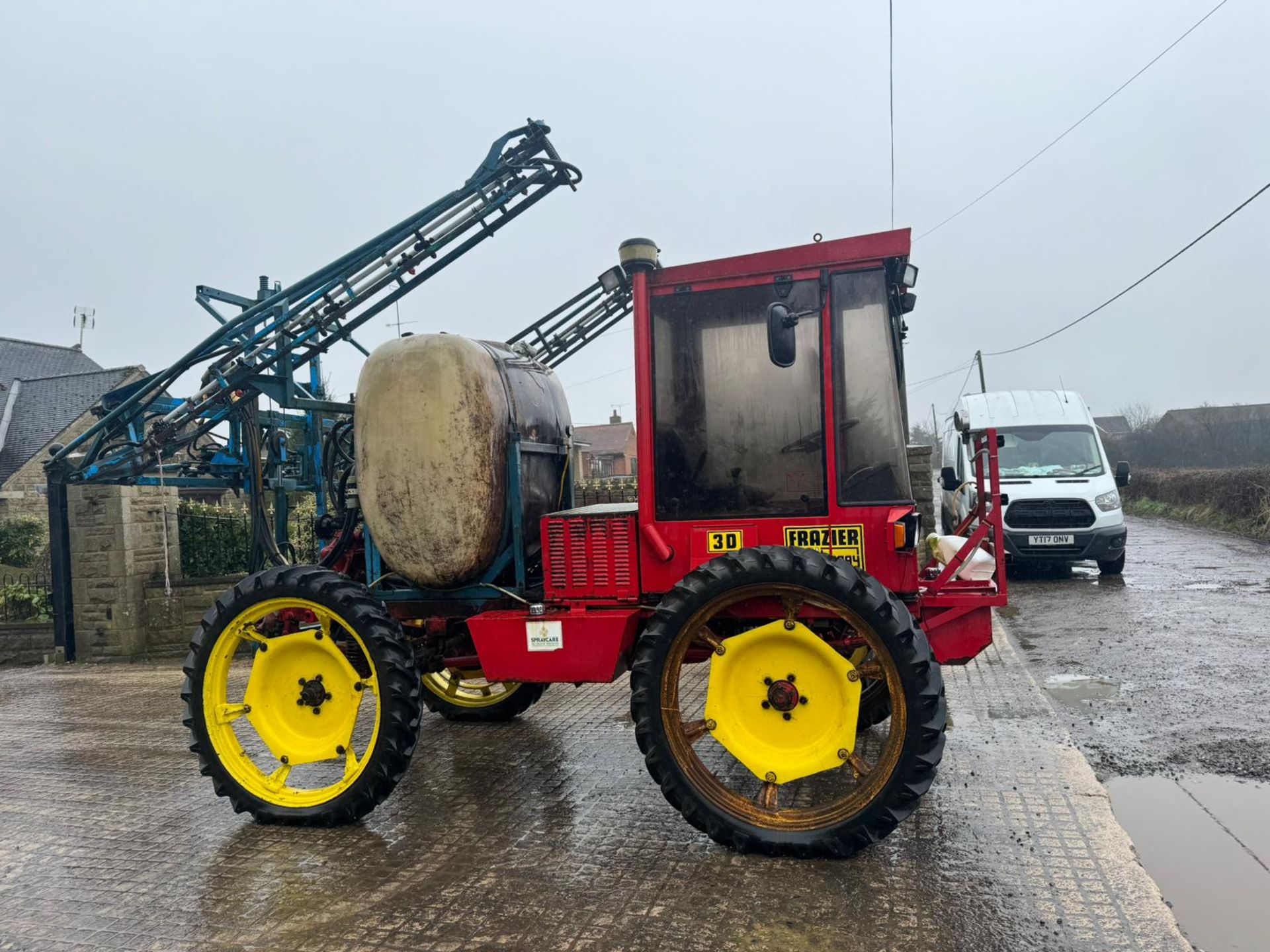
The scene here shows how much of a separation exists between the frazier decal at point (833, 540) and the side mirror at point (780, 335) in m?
0.78

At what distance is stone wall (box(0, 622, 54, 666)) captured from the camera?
9977mm

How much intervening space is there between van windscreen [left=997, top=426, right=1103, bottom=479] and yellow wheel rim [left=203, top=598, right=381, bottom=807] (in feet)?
32.2

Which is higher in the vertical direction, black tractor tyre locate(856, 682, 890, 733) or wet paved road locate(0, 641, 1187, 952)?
black tractor tyre locate(856, 682, 890, 733)

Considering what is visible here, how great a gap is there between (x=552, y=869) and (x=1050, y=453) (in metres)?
10.7

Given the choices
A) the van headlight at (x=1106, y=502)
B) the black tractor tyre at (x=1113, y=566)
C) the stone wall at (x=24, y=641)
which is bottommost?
the stone wall at (x=24, y=641)

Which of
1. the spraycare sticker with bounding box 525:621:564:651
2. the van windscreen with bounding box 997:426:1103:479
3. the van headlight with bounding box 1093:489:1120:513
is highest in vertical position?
the van windscreen with bounding box 997:426:1103:479

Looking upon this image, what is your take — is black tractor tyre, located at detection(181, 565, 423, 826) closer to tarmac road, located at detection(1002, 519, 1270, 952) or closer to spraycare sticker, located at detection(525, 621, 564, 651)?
spraycare sticker, located at detection(525, 621, 564, 651)

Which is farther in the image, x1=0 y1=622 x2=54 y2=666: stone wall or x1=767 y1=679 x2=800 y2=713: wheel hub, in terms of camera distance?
x1=0 y1=622 x2=54 y2=666: stone wall

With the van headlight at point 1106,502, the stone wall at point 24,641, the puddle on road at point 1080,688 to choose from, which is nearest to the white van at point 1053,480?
the van headlight at point 1106,502

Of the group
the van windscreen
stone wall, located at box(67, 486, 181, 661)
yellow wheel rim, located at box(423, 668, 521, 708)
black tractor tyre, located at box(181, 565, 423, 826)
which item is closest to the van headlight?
the van windscreen

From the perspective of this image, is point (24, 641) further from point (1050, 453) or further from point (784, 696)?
point (1050, 453)

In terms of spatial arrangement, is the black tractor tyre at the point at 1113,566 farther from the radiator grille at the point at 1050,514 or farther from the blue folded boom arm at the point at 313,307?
the blue folded boom arm at the point at 313,307

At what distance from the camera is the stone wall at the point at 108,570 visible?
964 cm

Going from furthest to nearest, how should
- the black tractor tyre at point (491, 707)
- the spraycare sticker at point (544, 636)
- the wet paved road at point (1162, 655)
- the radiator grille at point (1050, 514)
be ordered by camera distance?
the radiator grille at point (1050, 514), the black tractor tyre at point (491, 707), the wet paved road at point (1162, 655), the spraycare sticker at point (544, 636)
